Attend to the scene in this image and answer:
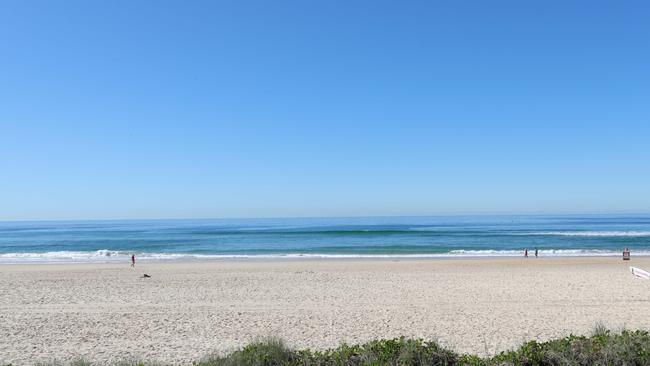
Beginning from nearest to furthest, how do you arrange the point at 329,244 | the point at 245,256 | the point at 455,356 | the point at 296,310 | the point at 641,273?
the point at 455,356, the point at 296,310, the point at 641,273, the point at 245,256, the point at 329,244

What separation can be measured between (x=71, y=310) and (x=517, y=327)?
37.0ft

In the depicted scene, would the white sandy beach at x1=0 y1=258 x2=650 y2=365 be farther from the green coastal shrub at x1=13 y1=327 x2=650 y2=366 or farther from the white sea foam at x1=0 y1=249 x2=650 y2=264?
the white sea foam at x1=0 y1=249 x2=650 y2=264

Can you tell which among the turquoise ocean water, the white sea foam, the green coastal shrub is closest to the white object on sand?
the white sea foam

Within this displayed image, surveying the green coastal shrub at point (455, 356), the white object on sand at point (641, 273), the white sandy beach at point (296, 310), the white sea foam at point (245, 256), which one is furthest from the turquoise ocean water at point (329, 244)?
the green coastal shrub at point (455, 356)

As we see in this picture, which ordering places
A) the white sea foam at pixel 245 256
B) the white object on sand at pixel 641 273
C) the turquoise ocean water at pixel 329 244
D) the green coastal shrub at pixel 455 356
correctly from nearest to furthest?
the green coastal shrub at pixel 455 356, the white object on sand at pixel 641 273, the white sea foam at pixel 245 256, the turquoise ocean water at pixel 329 244

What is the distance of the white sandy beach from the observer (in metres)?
9.09

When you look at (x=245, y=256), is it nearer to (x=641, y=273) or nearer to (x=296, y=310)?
(x=296, y=310)

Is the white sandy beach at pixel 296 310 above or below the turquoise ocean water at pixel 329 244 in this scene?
above

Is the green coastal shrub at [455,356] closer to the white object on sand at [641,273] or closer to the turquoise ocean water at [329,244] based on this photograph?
the white object on sand at [641,273]

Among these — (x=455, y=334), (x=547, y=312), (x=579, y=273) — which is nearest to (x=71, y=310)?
(x=455, y=334)

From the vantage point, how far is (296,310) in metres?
12.2

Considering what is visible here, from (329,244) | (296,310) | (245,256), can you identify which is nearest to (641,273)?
(296,310)

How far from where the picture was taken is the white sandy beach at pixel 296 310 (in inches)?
358

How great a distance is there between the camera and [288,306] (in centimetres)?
1277
